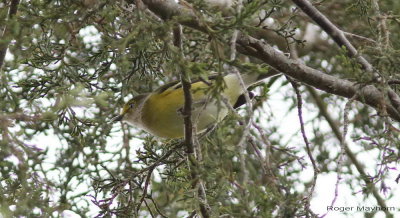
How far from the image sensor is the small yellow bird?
183 inches

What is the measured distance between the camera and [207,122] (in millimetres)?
4602

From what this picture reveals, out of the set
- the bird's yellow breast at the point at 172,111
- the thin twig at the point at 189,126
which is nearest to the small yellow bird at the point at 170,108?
the bird's yellow breast at the point at 172,111

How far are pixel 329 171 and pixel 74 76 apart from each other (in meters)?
3.68

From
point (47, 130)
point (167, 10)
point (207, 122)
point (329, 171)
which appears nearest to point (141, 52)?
point (167, 10)

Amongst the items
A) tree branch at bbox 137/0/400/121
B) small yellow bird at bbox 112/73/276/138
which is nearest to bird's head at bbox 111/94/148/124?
small yellow bird at bbox 112/73/276/138

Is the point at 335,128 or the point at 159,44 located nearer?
the point at 159,44

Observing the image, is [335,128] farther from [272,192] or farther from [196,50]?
[272,192]

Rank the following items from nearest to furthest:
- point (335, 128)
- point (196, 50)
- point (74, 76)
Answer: point (74, 76), point (196, 50), point (335, 128)

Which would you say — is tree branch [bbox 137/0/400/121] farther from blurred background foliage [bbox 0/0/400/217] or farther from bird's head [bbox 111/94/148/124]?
bird's head [bbox 111/94/148/124]

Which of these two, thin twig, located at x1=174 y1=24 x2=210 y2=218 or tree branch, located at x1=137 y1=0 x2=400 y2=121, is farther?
tree branch, located at x1=137 y1=0 x2=400 y2=121

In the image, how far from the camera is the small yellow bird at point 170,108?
4652mm

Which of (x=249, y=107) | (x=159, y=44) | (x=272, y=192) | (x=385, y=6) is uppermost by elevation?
(x=385, y=6)

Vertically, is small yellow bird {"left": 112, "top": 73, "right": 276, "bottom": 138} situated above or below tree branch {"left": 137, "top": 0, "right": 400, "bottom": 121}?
above

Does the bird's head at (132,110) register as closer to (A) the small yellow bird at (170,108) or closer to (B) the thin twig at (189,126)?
(A) the small yellow bird at (170,108)
